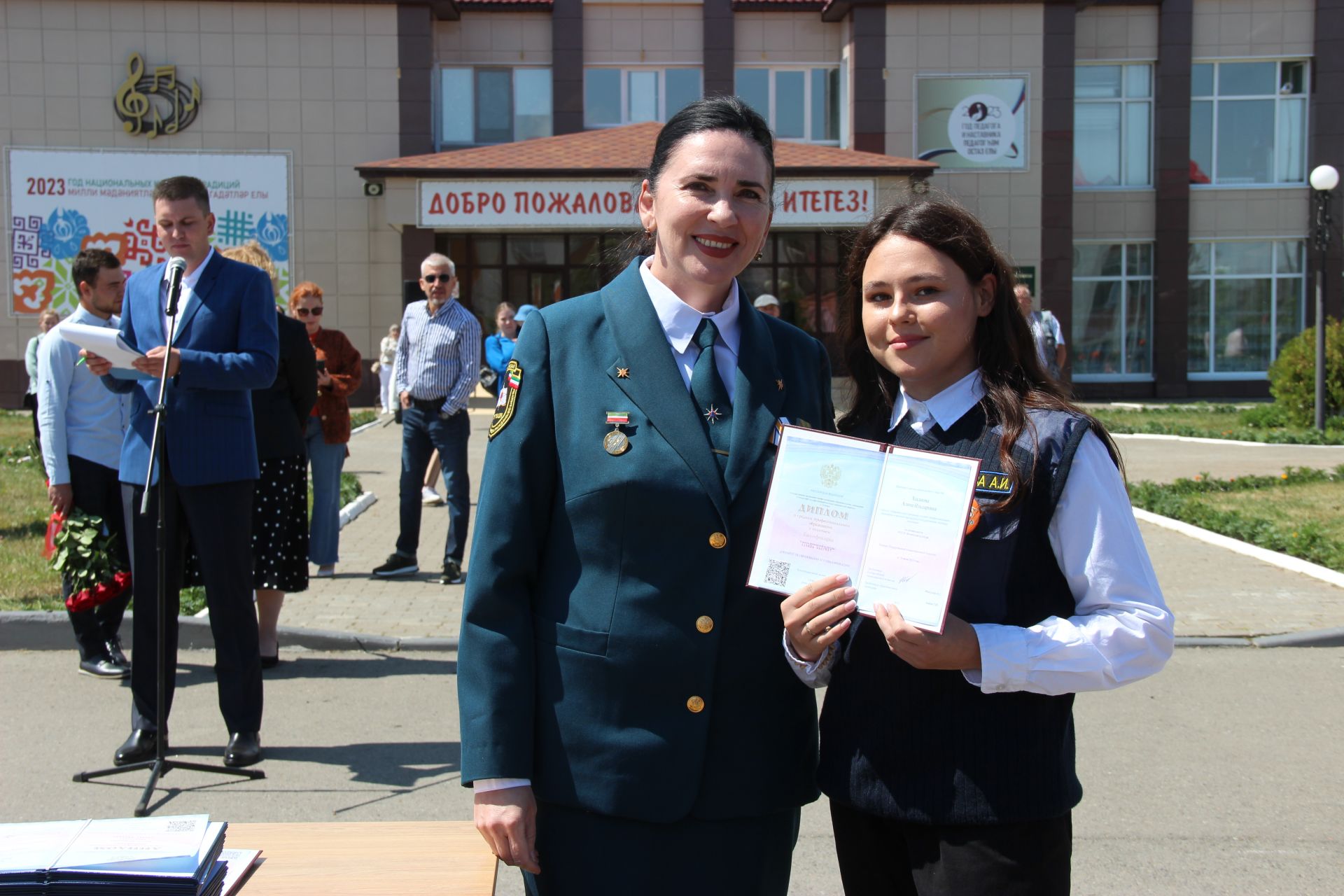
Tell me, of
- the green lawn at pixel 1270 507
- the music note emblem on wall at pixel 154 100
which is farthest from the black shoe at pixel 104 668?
the music note emblem on wall at pixel 154 100

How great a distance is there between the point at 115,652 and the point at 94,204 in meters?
22.9

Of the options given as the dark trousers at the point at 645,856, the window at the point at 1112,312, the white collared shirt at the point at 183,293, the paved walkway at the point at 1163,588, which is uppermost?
the window at the point at 1112,312

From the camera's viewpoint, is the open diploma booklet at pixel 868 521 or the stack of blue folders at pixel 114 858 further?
the open diploma booklet at pixel 868 521

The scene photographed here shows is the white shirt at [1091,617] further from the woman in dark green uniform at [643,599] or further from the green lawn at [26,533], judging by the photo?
the green lawn at [26,533]

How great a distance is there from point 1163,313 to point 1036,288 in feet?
11.2

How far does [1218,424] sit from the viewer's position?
21062 millimetres

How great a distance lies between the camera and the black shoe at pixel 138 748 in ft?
16.6

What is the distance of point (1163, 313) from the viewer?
29.3 meters

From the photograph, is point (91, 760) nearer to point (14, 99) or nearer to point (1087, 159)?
point (14, 99)

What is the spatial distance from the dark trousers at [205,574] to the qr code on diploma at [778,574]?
11.0 ft

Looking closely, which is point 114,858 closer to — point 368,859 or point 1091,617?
point 368,859

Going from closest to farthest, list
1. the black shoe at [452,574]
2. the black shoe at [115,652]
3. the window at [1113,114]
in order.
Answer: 1. the black shoe at [115,652]
2. the black shoe at [452,574]
3. the window at [1113,114]

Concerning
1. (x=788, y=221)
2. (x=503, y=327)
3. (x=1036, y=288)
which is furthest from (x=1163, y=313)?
(x=503, y=327)

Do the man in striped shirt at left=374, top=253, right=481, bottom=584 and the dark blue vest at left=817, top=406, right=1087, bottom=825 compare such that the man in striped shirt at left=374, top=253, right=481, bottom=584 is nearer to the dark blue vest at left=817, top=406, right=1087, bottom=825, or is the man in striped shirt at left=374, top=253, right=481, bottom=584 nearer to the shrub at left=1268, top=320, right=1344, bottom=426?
the dark blue vest at left=817, top=406, right=1087, bottom=825
